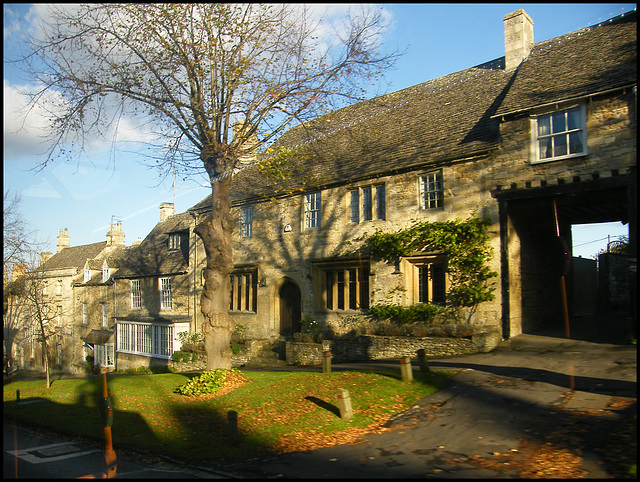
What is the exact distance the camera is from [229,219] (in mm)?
13984

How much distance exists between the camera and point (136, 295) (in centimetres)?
3347

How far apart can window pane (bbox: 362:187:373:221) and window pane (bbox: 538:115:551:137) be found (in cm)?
698

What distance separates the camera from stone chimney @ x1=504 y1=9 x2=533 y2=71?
20188 mm

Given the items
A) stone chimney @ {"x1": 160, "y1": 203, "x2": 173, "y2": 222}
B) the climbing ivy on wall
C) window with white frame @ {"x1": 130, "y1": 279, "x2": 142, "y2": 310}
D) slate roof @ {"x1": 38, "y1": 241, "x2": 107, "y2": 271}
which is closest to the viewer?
the climbing ivy on wall

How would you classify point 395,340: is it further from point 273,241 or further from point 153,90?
point 153,90

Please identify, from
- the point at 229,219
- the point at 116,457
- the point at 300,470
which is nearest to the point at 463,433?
the point at 300,470

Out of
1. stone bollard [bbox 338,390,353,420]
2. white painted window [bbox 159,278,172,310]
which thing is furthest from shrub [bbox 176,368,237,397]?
white painted window [bbox 159,278,172,310]

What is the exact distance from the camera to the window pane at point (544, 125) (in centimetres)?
1599

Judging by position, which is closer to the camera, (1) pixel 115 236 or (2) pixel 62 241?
(1) pixel 115 236

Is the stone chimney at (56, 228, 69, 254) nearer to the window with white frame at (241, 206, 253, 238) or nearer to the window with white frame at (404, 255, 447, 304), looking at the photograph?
the window with white frame at (241, 206, 253, 238)

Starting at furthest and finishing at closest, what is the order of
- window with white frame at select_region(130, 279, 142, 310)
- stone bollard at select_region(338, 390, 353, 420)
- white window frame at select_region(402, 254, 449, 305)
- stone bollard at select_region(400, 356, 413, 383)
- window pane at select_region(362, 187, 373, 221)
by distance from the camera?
window with white frame at select_region(130, 279, 142, 310) < window pane at select_region(362, 187, 373, 221) < white window frame at select_region(402, 254, 449, 305) < stone bollard at select_region(400, 356, 413, 383) < stone bollard at select_region(338, 390, 353, 420)

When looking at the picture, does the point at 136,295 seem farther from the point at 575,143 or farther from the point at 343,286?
the point at 575,143

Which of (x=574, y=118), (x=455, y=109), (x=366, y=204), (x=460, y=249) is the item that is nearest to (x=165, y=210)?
(x=366, y=204)

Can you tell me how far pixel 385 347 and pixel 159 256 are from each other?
64.5 feet
